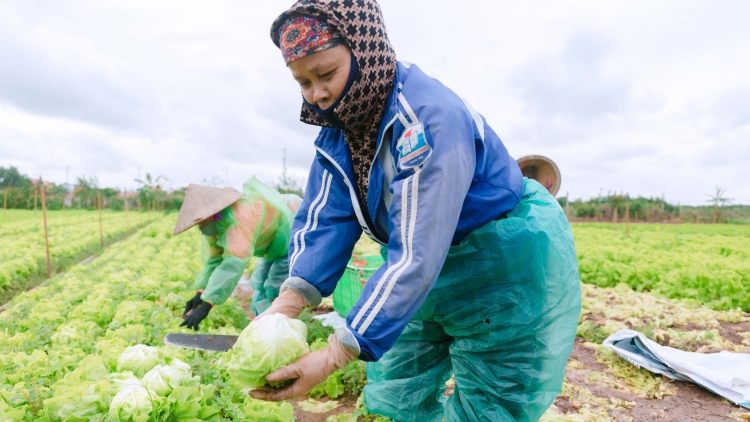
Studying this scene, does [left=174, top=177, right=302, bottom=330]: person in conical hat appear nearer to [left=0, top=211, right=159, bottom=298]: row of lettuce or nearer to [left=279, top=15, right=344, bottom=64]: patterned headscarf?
[left=279, top=15, right=344, bottom=64]: patterned headscarf

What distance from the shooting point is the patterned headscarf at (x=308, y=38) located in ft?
4.44

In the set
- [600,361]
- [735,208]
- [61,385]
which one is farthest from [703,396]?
[735,208]

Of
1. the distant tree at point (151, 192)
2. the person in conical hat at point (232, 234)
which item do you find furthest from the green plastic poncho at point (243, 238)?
the distant tree at point (151, 192)

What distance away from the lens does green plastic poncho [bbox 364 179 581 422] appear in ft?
5.20

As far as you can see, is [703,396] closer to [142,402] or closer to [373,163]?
[373,163]

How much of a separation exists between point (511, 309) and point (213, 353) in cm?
179

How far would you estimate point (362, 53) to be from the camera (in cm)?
141

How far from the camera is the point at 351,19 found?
1.39 metres

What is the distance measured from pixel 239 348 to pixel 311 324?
2.96 meters

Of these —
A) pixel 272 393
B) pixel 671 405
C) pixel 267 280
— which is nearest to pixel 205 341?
pixel 272 393

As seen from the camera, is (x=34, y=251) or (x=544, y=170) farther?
(x=34, y=251)

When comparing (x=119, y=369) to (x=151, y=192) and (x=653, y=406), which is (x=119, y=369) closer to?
(x=653, y=406)

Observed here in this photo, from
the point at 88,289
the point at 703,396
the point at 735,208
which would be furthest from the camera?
the point at 735,208

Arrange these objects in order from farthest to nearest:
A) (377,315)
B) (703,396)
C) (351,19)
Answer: (703,396)
(351,19)
(377,315)
